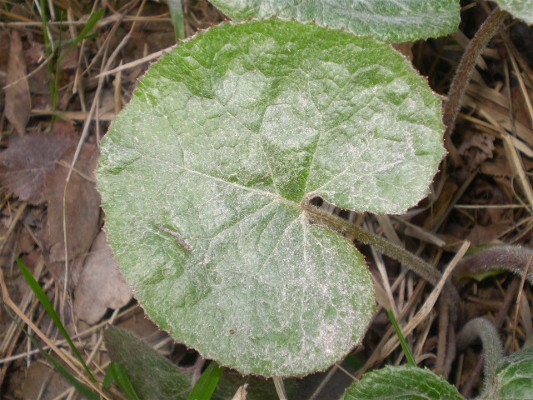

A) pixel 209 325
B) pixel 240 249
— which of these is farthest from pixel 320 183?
pixel 209 325

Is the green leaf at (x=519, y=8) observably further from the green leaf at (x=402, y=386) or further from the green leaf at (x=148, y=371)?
the green leaf at (x=148, y=371)

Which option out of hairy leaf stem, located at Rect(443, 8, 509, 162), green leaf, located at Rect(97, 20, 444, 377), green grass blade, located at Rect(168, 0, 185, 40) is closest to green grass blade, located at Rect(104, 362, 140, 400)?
green leaf, located at Rect(97, 20, 444, 377)

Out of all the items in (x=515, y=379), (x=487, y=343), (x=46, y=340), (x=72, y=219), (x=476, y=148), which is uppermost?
(x=476, y=148)

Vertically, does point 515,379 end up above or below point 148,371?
above

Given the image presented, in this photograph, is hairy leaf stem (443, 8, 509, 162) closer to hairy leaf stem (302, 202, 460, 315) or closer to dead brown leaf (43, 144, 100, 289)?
hairy leaf stem (302, 202, 460, 315)

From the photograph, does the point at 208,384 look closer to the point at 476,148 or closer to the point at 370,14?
the point at 370,14

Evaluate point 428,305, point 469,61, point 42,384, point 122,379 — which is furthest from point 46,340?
point 469,61
